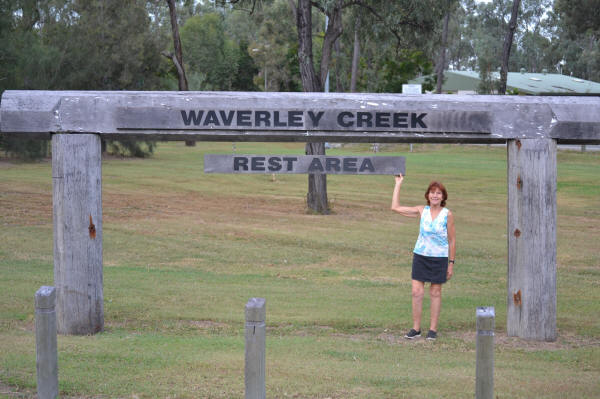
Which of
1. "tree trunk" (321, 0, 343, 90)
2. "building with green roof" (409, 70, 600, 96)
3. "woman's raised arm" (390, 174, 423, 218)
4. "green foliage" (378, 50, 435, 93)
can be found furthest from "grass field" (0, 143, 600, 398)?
"building with green roof" (409, 70, 600, 96)

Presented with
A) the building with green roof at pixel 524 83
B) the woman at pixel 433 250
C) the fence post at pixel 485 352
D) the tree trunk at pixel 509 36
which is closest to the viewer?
the fence post at pixel 485 352

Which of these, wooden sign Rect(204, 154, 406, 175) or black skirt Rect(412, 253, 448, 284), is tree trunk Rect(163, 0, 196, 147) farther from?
black skirt Rect(412, 253, 448, 284)

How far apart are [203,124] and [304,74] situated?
15441 millimetres

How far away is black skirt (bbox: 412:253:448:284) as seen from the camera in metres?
8.02

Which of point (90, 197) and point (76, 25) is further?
point (76, 25)

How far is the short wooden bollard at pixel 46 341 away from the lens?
472cm

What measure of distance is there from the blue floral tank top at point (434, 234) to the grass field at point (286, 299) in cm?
90

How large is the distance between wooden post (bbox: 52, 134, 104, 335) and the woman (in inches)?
117

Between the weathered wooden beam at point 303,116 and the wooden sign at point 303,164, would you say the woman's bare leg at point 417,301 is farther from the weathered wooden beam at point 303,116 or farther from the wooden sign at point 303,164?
the weathered wooden beam at point 303,116

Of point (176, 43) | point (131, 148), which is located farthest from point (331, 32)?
point (131, 148)

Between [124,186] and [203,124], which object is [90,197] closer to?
[203,124]

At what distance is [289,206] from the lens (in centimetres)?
2405

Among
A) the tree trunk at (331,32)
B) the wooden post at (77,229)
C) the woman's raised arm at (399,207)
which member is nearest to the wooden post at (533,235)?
the woman's raised arm at (399,207)

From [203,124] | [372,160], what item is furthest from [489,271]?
[203,124]
